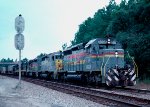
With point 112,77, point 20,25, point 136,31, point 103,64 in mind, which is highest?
point 136,31

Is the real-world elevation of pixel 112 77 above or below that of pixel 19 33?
below

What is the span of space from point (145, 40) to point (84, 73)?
13.0 m

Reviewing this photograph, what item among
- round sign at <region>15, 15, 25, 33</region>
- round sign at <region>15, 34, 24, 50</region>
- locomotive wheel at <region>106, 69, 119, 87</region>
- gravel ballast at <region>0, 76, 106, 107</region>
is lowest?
gravel ballast at <region>0, 76, 106, 107</region>

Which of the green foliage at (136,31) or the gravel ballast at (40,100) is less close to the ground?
the green foliage at (136,31)

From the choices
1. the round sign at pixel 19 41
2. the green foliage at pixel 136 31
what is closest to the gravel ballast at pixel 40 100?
the round sign at pixel 19 41

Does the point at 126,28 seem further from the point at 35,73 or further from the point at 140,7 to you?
the point at 35,73

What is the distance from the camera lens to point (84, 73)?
27.6 metres

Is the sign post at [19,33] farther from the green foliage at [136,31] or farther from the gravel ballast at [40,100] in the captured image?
the green foliage at [136,31]

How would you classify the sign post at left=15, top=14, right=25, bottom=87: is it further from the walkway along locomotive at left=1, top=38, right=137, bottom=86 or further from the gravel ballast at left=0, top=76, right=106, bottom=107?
the walkway along locomotive at left=1, top=38, right=137, bottom=86

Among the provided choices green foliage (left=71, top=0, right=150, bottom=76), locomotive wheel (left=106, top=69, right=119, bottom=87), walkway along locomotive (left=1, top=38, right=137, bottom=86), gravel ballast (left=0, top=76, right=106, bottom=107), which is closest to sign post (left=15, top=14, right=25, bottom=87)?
gravel ballast (left=0, top=76, right=106, bottom=107)

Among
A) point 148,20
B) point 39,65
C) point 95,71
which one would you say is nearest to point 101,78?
point 95,71

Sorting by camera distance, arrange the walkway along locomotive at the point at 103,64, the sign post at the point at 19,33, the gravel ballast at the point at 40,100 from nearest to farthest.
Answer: the gravel ballast at the point at 40,100 < the sign post at the point at 19,33 < the walkway along locomotive at the point at 103,64

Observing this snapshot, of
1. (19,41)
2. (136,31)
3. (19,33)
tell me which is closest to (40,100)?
(19,41)

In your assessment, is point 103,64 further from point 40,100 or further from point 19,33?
point 40,100
